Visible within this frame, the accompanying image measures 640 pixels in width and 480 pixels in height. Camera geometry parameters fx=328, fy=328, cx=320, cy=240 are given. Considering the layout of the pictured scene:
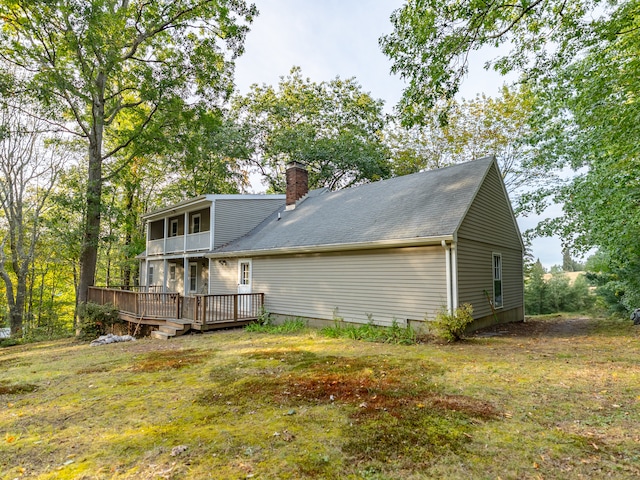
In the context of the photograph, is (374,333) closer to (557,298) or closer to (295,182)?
(295,182)

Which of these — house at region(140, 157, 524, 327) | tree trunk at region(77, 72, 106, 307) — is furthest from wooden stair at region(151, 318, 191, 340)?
A: tree trunk at region(77, 72, 106, 307)

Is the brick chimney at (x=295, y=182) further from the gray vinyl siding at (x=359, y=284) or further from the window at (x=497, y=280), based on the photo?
the window at (x=497, y=280)

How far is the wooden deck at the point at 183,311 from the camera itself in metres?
10.5

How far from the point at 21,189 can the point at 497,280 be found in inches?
859

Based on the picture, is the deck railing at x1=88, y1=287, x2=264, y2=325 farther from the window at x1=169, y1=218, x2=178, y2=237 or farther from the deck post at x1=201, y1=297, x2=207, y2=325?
the window at x1=169, y1=218, x2=178, y2=237

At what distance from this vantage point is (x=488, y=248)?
10141 millimetres

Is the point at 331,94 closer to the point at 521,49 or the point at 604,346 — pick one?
the point at 521,49

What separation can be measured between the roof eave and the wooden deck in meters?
1.71

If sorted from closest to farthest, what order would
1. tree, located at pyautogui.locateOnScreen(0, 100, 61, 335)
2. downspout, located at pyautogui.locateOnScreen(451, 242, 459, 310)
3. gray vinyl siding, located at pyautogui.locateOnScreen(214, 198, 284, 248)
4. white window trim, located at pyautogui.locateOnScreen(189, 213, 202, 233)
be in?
downspout, located at pyautogui.locateOnScreen(451, 242, 459, 310), gray vinyl siding, located at pyautogui.locateOnScreen(214, 198, 284, 248), tree, located at pyautogui.locateOnScreen(0, 100, 61, 335), white window trim, located at pyautogui.locateOnScreen(189, 213, 202, 233)

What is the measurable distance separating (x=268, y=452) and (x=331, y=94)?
90.1 ft

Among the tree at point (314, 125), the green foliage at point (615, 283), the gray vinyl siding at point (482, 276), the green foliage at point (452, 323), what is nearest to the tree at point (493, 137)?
the tree at point (314, 125)

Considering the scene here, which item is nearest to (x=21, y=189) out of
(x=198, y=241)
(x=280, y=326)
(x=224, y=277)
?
(x=198, y=241)

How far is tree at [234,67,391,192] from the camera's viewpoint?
24.0 meters

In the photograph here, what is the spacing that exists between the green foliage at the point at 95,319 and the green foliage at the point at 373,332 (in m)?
8.54
